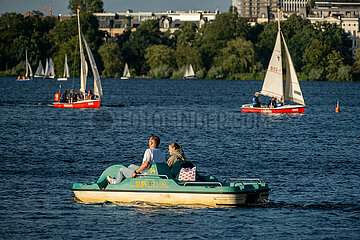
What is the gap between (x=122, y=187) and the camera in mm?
25906

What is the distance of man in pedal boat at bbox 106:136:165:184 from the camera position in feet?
84.2

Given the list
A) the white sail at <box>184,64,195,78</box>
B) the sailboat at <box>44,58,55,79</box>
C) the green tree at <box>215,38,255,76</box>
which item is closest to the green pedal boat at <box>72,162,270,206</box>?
the green tree at <box>215,38,255,76</box>

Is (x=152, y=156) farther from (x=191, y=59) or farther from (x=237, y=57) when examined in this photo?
(x=191, y=59)

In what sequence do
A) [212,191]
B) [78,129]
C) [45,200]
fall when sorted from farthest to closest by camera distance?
[78,129] → [45,200] → [212,191]

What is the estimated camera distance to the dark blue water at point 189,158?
930 inches

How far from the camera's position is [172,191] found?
83.8ft

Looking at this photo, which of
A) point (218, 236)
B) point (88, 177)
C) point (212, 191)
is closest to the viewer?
point (218, 236)

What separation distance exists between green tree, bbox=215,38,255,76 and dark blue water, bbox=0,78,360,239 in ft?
369

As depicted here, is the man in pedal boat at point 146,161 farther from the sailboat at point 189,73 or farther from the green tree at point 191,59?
the green tree at point 191,59

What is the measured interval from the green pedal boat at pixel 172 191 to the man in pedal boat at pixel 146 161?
23cm

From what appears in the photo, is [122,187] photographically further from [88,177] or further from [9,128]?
[9,128]

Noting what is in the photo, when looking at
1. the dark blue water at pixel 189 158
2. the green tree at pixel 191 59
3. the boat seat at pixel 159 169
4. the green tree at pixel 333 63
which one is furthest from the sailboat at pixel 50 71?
the boat seat at pixel 159 169

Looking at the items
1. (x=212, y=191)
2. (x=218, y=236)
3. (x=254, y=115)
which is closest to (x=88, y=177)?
(x=212, y=191)

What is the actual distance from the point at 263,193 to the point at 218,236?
12.0 ft
